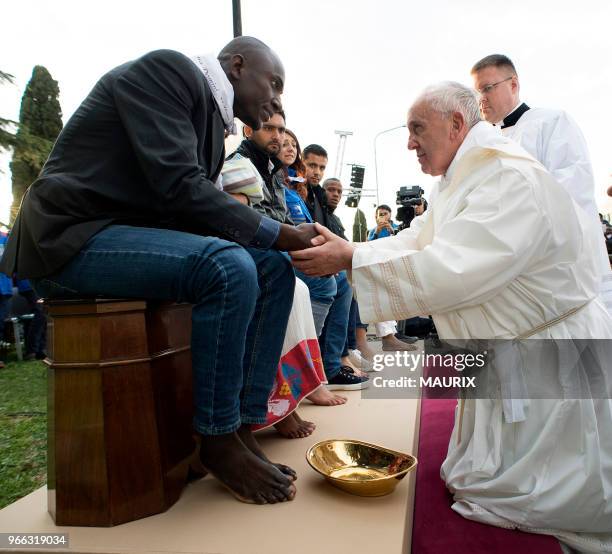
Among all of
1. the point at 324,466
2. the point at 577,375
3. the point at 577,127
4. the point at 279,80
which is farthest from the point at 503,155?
the point at 577,127

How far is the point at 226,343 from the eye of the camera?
1.64m

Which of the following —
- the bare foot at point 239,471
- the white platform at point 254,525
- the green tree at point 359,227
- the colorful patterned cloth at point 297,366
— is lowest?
the white platform at point 254,525

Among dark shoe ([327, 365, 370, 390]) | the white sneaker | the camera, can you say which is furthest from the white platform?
the camera

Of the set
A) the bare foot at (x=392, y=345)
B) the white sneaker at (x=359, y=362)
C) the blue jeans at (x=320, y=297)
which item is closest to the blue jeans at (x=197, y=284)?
the blue jeans at (x=320, y=297)

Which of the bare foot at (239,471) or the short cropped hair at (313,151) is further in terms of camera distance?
the short cropped hair at (313,151)

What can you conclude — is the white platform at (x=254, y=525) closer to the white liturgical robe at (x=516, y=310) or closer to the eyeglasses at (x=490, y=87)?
the white liturgical robe at (x=516, y=310)

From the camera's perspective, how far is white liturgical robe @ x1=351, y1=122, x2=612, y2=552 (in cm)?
168

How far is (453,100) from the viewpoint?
2.19 m

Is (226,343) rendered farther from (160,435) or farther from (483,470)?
(483,470)

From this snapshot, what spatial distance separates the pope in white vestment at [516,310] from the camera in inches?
66.1

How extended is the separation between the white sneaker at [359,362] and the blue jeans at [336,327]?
0.84 meters

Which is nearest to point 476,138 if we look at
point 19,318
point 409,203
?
point 409,203

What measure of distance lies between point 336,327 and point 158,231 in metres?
2.42

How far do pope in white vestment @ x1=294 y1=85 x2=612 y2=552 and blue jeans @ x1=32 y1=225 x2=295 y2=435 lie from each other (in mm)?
561
